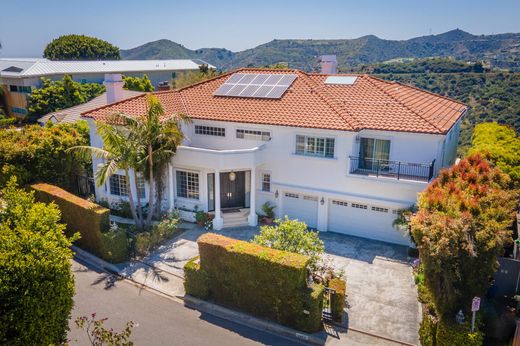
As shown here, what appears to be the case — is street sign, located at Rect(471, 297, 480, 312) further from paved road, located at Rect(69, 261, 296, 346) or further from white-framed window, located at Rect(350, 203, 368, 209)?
white-framed window, located at Rect(350, 203, 368, 209)

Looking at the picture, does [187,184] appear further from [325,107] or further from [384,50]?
[384,50]

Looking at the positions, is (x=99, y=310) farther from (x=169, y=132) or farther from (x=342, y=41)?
(x=342, y=41)

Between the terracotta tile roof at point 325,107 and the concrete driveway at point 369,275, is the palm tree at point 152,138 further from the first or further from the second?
the concrete driveway at point 369,275

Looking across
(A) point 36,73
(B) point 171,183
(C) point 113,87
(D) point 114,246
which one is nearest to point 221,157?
(B) point 171,183

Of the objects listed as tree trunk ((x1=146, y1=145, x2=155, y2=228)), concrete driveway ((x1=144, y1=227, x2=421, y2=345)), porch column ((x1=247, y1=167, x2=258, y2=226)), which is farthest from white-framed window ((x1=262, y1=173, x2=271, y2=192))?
tree trunk ((x1=146, y1=145, x2=155, y2=228))

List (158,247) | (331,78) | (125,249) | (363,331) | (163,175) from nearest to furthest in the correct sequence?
(363,331)
(125,249)
(158,247)
(163,175)
(331,78)

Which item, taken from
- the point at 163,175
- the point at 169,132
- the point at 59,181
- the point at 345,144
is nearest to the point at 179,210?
the point at 163,175
